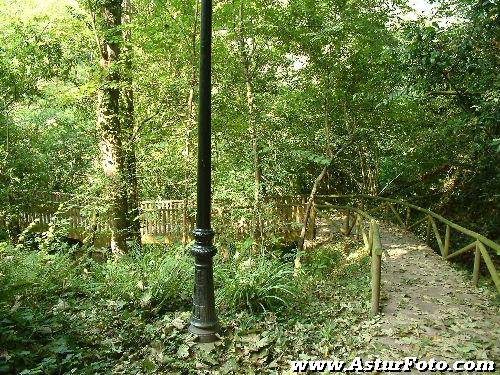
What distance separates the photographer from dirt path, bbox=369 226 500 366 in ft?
13.5

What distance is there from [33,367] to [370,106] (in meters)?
9.12

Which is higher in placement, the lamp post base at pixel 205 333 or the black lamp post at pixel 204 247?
the black lamp post at pixel 204 247

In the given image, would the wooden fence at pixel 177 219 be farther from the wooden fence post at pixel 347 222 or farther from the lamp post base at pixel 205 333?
the lamp post base at pixel 205 333

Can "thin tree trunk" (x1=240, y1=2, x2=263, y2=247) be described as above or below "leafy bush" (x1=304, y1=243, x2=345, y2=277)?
above

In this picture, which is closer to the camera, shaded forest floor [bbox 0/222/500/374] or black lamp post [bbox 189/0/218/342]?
shaded forest floor [bbox 0/222/500/374]

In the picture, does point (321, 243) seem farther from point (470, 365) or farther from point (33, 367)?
point (33, 367)

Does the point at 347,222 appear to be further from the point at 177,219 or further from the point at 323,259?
the point at 177,219

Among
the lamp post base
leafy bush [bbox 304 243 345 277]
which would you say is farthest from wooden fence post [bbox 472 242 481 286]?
the lamp post base

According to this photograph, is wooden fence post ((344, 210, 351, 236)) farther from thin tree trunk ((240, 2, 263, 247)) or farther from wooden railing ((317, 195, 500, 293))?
thin tree trunk ((240, 2, 263, 247))

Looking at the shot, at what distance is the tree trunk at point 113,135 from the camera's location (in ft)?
26.9

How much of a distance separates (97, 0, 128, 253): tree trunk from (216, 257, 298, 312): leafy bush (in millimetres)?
3748

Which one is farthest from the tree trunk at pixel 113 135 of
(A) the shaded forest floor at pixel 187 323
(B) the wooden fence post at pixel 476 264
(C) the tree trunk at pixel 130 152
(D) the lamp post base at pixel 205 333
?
(B) the wooden fence post at pixel 476 264

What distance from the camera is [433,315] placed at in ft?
16.8

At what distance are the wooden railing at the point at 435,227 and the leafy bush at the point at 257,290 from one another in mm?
2698
